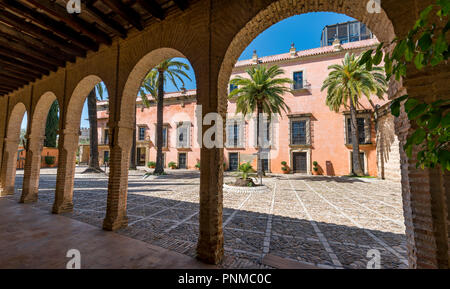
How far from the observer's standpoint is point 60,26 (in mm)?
4102

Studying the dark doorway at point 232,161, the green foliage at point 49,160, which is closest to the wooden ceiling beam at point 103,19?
the dark doorway at point 232,161

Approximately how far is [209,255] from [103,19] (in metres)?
4.72

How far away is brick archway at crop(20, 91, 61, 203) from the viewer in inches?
254

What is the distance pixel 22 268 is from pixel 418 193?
5.01 meters

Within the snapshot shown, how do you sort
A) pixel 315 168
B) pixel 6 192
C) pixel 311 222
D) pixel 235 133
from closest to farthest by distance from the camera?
pixel 311 222, pixel 6 192, pixel 315 168, pixel 235 133

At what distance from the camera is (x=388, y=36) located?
2326 mm

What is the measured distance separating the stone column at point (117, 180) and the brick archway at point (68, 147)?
2.08 meters

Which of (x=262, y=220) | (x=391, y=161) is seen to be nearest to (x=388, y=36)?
(x=262, y=220)

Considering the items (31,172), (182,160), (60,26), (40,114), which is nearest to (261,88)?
(60,26)

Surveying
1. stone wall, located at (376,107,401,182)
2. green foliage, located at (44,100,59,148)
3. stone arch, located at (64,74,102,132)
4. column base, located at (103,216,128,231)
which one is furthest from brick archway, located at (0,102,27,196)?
green foliage, located at (44,100,59,148)

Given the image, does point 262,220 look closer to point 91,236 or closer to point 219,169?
point 219,169

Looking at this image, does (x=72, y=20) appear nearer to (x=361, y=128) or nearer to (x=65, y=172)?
(x=65, y=172)

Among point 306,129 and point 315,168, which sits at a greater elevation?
point 306,129

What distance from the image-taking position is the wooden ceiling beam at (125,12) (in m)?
3.32
